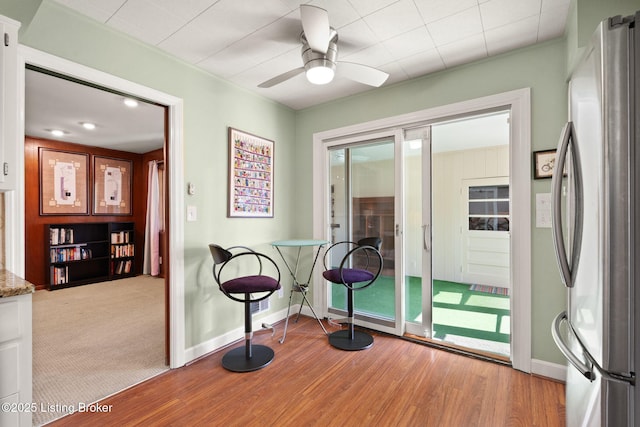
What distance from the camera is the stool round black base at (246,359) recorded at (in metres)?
2.28

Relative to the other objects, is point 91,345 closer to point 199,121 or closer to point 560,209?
point 199,121

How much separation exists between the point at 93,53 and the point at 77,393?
2275mm

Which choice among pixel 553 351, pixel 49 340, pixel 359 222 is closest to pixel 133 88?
pixel 359 222

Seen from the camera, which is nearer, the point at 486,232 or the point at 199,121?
the point at 199,121

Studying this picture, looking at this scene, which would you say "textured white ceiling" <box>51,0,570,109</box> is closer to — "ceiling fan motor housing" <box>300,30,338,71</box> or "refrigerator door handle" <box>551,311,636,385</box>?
"ceiling fan motor housing" <box>300,30,338,71</box>

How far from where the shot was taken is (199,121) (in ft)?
8.31

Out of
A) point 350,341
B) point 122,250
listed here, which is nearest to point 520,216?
point 350,341

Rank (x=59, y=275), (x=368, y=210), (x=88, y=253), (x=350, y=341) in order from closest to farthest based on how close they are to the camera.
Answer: (x=350, y=341), (x=368, y=210), (x=59, y=275), (x=88, y=253)

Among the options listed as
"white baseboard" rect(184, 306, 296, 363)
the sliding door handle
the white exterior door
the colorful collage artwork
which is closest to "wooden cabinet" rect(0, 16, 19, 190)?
the colorful collage artwork

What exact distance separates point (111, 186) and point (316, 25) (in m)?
5.69

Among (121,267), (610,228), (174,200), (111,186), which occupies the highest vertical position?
(111,186)

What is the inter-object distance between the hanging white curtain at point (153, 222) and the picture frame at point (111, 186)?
0.56 m

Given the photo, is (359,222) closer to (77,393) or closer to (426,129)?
(426,129)

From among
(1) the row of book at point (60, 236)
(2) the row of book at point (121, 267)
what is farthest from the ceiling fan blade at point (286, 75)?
(2) the row of book at point (121, 267)
